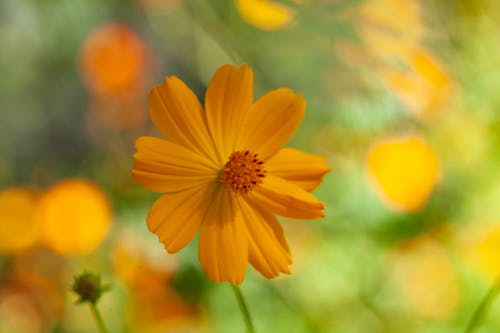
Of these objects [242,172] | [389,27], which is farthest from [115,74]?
[242,172]

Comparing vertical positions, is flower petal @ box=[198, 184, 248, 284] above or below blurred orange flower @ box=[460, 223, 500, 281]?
below

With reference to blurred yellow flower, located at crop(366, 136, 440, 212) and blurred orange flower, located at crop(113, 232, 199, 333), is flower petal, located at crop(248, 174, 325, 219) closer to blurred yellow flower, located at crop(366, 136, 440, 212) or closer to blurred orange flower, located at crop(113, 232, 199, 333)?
blurred orange flower, located at crop(113, 232, 199, 333)

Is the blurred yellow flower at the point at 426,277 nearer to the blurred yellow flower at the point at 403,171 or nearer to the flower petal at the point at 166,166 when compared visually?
the blurred yellow flower at the point at 403,171

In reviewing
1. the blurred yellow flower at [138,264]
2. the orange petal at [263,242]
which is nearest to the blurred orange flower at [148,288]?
the blurred yellow flower at [138,264]

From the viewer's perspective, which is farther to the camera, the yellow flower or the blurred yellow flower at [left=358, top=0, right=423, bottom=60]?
the blurred yellow flower at [left=358, top=0, right=423, bottom=60]

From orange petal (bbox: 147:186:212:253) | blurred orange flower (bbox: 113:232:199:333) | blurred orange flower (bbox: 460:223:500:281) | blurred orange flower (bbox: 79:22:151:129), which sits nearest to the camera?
orange petal (bbox: 147:186:212:253)

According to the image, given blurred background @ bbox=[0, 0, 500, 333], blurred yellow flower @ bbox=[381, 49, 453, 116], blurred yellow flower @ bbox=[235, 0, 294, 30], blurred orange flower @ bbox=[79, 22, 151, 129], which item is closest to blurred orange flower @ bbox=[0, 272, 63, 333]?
blurred background @ bbox=[0, 0, 500, 333]

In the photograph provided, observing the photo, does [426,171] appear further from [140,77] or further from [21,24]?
[21,24]

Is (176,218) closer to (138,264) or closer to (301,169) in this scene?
(301,169)
